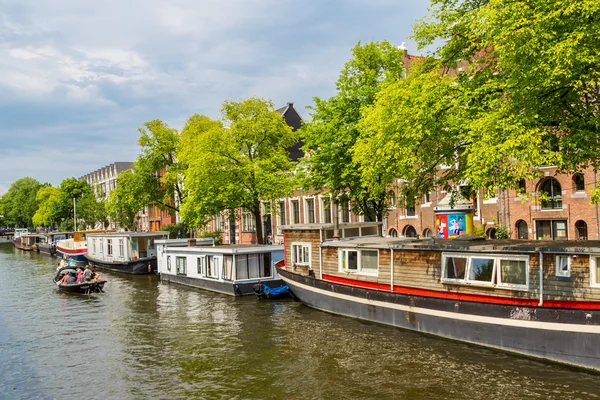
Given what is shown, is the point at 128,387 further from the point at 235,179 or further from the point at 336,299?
the point at 235,179

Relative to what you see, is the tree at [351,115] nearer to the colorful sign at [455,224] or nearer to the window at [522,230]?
the colorful sign at [455,224]

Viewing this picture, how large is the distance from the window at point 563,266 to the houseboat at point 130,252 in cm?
3446

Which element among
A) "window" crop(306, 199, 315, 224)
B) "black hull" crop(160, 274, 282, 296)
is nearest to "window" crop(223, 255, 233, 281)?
"black hull" crop(160, 274, 282, 296)

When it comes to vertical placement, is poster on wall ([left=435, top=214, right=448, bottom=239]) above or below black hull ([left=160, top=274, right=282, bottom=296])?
above

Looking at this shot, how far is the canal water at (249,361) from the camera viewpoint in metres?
14.3

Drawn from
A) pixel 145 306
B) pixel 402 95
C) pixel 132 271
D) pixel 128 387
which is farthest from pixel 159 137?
pixel 128 387

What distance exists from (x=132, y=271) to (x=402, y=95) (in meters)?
31.0

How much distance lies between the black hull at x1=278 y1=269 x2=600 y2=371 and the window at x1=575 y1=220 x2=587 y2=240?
59.8ft

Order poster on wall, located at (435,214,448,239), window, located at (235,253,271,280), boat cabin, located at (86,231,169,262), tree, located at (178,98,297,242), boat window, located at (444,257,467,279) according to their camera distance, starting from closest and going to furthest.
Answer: boat window, located at (444,257,467,279) → window, located at (235,253,271,280) → poster on wall, located at (435,214,448,239) → tree, located at (178,98,297,242) → boat cabin, located at (86,231,169,262)

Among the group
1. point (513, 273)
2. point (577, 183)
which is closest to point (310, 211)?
point (577, 183)

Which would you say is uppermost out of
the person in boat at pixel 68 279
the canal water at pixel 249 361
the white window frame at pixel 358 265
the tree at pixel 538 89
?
the tree at pixel 538 89

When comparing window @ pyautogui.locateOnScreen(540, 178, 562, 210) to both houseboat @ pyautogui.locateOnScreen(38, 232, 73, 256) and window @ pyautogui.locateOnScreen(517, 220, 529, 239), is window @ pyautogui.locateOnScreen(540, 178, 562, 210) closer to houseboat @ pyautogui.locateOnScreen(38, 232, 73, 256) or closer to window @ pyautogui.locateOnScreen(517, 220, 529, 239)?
window @ pyautogui.locateOnScreen(517, 220, 529, 239)

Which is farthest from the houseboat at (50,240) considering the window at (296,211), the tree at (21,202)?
the tree at (21,202)

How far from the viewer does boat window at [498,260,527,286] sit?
17094mm
